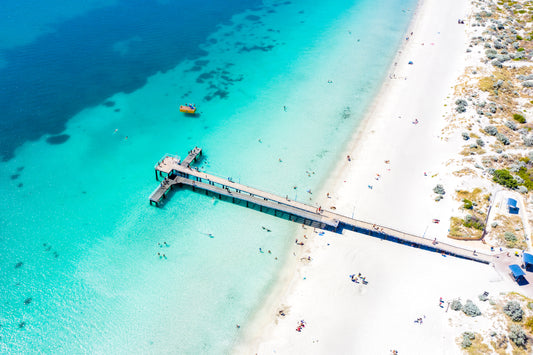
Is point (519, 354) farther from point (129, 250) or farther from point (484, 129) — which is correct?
point (129, 250)

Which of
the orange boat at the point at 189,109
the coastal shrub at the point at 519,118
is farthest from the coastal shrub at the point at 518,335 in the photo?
Result: the orange boat at the point at 189,109

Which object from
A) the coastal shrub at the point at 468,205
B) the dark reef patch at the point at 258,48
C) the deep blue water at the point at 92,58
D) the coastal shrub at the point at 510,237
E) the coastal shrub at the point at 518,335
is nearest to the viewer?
the coastal shrub at the point at 518,335

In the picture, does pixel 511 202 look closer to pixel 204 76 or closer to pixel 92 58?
pixel 204 76

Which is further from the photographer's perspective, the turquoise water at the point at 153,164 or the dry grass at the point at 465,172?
the dry grass at the point at 465,172

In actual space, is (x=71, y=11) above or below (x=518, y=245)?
above

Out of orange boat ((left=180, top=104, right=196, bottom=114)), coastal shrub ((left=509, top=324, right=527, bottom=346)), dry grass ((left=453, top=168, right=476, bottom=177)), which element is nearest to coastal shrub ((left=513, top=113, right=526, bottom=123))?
dry grass ((left=453, top=168, right=476, bottom=177))

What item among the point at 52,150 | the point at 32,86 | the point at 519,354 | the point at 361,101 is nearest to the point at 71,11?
the point at 32,86

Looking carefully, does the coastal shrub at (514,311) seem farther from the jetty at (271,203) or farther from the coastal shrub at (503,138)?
the coastal shrub at (503,138)
